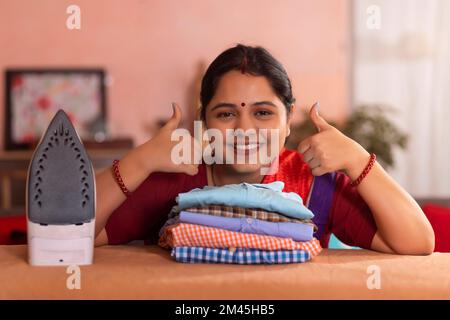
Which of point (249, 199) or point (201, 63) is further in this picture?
point (201, 63)

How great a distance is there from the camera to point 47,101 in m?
4.80

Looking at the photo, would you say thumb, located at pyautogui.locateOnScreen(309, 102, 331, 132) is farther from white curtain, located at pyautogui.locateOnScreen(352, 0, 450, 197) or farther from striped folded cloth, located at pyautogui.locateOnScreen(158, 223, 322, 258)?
white curtain, located at pyautogui.locateOnScreen(352, 0, 450, 197)

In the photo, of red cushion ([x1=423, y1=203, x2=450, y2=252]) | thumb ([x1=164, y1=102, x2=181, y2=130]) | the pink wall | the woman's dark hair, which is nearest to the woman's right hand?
thumb ([x1=164, y1=102, x2=181, y2=130])

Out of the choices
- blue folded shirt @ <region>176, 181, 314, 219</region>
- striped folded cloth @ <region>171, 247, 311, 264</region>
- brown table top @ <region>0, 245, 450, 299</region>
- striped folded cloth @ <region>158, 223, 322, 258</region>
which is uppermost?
blue folded shirt @ <region>176, 181, 314, 219</region>

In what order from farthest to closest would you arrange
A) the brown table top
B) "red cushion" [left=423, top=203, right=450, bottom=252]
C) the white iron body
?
"red cushion" [left=423, top=203, right=450, bottom=252] → the white iron body → the brown table top

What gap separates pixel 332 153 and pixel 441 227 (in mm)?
758

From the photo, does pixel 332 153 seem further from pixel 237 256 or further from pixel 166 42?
pixel 166 42

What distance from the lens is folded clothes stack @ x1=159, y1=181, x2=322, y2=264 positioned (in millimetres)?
961

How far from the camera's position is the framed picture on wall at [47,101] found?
4770 mm

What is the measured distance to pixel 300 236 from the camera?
983 mm

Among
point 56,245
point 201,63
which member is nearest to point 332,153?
point 56,245

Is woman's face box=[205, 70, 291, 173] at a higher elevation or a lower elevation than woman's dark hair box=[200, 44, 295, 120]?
lower

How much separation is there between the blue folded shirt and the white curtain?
13.1 ft

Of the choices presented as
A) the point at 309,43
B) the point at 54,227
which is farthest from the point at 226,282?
the point at 309,43
